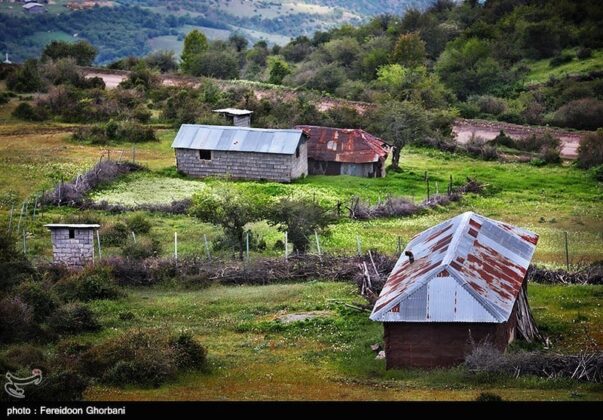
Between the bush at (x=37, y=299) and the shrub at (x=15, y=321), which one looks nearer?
the shrub at (x=15, y=321)

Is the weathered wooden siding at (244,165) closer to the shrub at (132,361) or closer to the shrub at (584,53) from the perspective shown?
the shrub at (132,361)

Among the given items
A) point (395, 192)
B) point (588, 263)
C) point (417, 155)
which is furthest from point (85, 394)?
point (417, 155)

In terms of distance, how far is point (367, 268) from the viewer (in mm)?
36531

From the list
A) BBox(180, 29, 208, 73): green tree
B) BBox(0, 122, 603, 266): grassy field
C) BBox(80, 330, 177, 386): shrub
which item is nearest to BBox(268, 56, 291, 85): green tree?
BBox(180, 29, 208, 73): green tree

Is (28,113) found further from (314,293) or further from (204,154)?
(314,293)

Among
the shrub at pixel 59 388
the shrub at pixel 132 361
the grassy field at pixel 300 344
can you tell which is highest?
the shrub at pixel 59 388

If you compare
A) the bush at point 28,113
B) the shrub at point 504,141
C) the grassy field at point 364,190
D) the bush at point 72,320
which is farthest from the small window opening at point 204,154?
the bush at point 72,320

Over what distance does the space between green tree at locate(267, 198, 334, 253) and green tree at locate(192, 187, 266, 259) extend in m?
0.61

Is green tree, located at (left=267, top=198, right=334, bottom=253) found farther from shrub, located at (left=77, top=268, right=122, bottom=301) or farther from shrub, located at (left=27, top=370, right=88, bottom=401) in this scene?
shrub, located at (left=27, top=370, right=88, bottom=401)

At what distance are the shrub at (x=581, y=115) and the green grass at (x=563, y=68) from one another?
934 cm

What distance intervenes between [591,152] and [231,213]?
25.0 m

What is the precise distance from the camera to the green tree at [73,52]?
9019 cm

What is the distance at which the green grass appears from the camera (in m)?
81.8

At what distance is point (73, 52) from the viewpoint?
91.6 metres
